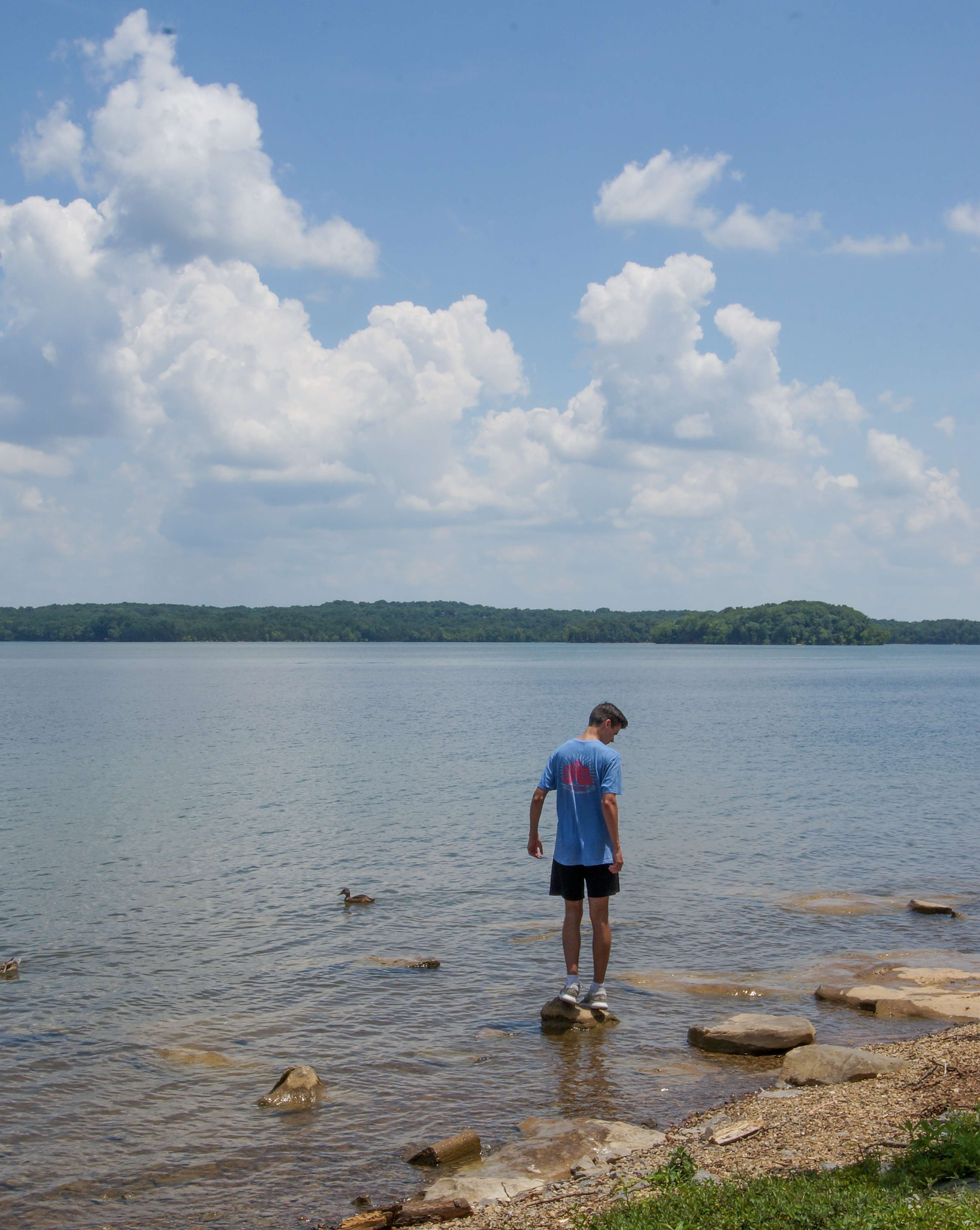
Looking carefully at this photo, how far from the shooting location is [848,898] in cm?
1711

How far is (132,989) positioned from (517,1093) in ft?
18.1

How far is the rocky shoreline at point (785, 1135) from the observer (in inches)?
256

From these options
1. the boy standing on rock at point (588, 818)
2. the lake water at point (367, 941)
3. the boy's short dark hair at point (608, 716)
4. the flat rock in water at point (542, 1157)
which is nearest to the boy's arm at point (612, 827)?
the boy standing on rock at point (588, 818)

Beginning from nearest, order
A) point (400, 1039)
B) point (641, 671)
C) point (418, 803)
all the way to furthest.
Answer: point (400, 1039), point (418, 803), point (641, 671)

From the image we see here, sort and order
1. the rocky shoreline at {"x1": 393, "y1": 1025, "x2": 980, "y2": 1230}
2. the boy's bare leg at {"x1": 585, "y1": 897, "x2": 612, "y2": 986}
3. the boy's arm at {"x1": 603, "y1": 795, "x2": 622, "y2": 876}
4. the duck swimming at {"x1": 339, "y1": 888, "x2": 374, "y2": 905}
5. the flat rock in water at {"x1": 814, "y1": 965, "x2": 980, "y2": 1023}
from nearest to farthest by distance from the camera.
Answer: the rocky shoreline at {"x1": 393, "y1": 1025, "x2": 980, "y2": 1230} < the boy's arm at {"x1": 603, "y1": 795, "x2": 622, "y2": 876} < the boy's bare leg at {"x1": 585, "y1": 897, "x2": 612, "y2": 986} < the flat rock in water at {"x1": 814, "y1": 965, "x2": 980, "y2": 1023} < the duck swimming at {"x1": 339, "y1": 888, "x2": 374, "y2": 905}

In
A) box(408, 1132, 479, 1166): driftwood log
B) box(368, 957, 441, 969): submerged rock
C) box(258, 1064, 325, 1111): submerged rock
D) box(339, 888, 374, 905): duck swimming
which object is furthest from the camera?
box(339, 888, 374, 905): duck swimming

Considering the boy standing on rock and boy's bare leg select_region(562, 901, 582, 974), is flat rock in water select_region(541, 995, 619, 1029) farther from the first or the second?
the boy standing on rock

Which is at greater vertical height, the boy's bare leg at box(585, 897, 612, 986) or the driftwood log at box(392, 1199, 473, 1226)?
the boy's bare leg at box(585, 897, 612, 986)

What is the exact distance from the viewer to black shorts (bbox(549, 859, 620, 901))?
10273 mm

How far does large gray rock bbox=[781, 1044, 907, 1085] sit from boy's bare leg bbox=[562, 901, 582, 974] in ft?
7.82

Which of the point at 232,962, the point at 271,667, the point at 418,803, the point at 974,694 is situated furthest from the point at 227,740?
the point at 271,667

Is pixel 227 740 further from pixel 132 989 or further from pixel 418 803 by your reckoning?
pixel 132 989

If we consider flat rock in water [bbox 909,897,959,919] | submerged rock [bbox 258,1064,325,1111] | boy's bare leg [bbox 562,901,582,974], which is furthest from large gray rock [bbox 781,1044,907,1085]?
flat rock in water [bbox 909,897,959,919]

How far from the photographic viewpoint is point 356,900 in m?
16.3
